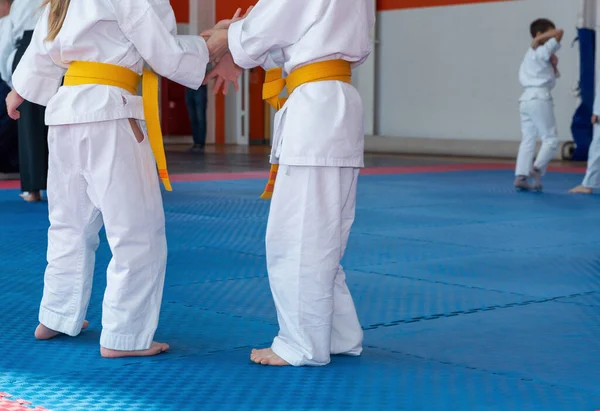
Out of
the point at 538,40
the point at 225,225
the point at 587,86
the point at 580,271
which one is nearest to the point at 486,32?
the point at 587,86

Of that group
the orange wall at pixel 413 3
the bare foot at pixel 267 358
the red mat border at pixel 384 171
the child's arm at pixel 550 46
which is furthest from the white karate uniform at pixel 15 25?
the orange wall at pixel 413 3

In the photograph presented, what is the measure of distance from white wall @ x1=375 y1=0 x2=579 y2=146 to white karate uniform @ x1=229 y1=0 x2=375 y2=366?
12.0 m

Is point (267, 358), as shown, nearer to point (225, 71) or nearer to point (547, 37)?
point (225, 71)

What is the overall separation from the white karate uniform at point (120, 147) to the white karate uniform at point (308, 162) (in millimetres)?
231

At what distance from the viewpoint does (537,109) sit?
8523 mm

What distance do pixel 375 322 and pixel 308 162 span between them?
0.92 m

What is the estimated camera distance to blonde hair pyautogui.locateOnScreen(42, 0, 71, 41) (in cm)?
279

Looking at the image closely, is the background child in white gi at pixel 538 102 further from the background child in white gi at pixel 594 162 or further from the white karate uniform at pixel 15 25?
the white karate uniform at pixel 15 25

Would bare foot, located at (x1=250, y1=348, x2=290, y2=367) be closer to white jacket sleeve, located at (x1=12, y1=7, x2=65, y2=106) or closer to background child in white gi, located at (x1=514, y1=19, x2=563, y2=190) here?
white jacket sleeve, located at (x1=12, y1=7, x2=65, y2=106)

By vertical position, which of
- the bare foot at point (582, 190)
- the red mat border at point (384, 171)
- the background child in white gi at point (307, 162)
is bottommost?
the red mat border at point (384, 171)

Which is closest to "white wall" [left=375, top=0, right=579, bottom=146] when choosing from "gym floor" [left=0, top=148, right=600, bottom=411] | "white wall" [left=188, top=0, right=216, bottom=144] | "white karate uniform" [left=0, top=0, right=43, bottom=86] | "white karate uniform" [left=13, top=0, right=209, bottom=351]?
"white wall" [left=188, top=0, right=216, bottom=144]

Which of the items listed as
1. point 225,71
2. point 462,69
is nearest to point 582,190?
point 225,71

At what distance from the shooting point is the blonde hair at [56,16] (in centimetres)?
279

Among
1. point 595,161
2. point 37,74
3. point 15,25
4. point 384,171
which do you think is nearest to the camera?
point 37,74
